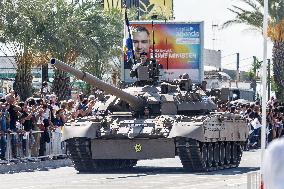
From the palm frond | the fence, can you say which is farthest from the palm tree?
the fence

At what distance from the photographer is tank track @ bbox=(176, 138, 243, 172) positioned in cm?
2216

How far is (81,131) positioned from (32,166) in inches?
121

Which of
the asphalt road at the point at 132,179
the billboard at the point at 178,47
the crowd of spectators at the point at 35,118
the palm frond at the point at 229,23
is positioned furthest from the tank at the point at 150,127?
the palm frond at the point at 229,23

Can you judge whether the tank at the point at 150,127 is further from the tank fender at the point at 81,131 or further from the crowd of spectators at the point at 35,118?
the crowd of spectators at the point at 35,118

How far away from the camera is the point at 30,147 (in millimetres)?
25172

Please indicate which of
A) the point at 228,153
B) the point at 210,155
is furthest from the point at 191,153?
the point at 228,153

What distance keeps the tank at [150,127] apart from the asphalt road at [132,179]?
50cm

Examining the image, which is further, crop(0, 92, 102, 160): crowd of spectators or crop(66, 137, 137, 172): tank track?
crop(0, 92, 102, 160): crowd of spectators

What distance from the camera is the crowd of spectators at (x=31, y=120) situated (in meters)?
24.0

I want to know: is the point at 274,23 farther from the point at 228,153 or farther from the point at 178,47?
the point at 228,153

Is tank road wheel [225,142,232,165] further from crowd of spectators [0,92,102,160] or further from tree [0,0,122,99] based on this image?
tree [0,0,122,99]

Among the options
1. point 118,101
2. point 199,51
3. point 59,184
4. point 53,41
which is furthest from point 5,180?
point 199,51

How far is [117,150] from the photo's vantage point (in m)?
22.7

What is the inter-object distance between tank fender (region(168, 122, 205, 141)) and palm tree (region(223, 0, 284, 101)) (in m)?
25.8
